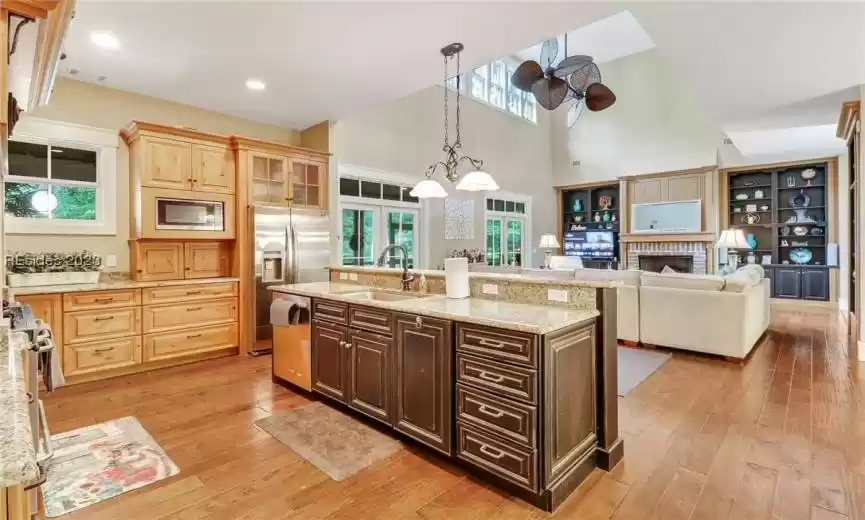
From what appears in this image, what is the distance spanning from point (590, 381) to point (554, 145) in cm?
976

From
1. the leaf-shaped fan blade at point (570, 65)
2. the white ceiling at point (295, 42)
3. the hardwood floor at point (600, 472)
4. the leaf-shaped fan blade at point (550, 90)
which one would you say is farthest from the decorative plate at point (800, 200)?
the white ceiling at point (295, 42)

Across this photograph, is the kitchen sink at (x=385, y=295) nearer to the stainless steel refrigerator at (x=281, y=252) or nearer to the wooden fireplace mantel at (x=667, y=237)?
the stainless steel refrigerator at (x=281, y=252)

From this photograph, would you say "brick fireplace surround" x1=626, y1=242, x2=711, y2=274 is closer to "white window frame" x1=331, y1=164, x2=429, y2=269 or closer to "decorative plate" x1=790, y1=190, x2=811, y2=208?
"decorative plate" x1=790, y1=190, x2=811, y2=208

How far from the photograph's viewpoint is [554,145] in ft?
36.4

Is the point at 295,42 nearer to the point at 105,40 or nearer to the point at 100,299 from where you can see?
the point at 105,40

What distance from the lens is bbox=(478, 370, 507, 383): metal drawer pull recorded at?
2.08m

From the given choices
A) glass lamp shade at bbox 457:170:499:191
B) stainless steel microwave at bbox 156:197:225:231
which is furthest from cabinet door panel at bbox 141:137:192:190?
glass lamp shade at bbox 457:170:499:191

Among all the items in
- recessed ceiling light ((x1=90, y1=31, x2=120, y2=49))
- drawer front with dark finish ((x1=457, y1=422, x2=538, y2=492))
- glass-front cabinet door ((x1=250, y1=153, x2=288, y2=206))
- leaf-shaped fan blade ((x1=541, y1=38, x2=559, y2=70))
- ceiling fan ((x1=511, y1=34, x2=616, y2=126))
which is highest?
leaf-shaped fan blade ((x1=541, y1=38, x2=559, y2=70))

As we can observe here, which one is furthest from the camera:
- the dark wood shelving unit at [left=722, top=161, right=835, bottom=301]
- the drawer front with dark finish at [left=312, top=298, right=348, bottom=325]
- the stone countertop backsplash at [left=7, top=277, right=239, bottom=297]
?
the dark wood shelving unit at [left=722, top=161, right=835, bottom=301]

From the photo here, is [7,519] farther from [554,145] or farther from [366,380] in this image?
[554,145]

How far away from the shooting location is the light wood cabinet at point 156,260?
14.6 ft

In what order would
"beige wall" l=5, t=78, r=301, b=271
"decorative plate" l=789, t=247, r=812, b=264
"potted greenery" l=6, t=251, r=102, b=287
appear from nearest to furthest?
1. "potted greenery" l=6, t=251, r=102, b=287
2. "beige wall" l=5, t=78, r=301, b=271
3. "decorative plate" l=789, t=247, r=812, b=264

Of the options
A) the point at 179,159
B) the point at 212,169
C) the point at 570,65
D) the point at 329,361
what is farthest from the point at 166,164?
the point at 570,65

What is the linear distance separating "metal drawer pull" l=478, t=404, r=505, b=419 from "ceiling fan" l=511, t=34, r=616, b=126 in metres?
2.97
